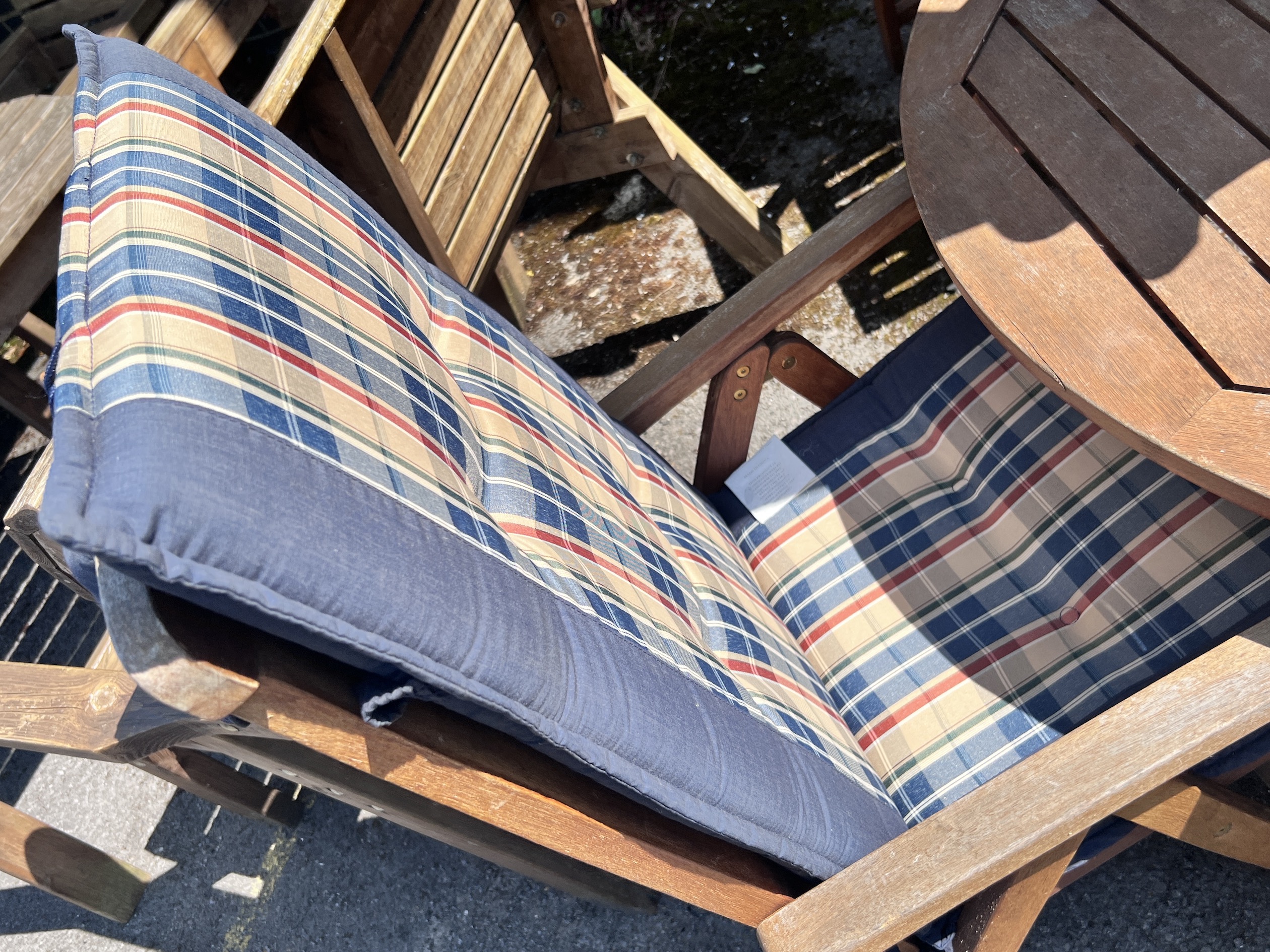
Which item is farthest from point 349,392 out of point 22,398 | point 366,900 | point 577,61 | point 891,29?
point 891,29

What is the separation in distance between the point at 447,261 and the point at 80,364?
4.54ft

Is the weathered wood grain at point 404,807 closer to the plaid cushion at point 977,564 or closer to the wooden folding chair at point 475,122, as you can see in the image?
the plaid cushion at point 977,564

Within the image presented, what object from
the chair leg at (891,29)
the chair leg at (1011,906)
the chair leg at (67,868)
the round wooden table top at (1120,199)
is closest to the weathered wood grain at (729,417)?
the round wooden table top at (1120,199)

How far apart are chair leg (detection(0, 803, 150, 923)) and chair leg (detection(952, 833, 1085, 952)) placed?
1.67 m

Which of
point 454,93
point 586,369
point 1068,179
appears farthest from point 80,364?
point 586,369

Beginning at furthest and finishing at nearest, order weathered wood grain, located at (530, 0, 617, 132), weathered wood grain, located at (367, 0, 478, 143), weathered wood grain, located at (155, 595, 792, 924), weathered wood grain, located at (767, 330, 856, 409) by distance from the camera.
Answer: weathered wood grain, located at (530, 0, 617, 132) → weathered wood grain, located at (367, 0, 478, 143) → weathered wood grain, located at (767, 330, 856, 409) → weathered wood grain, located at (155, 595, 792, 924)

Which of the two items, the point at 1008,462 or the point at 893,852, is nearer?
the point at 893,852

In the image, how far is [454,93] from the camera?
2.05m

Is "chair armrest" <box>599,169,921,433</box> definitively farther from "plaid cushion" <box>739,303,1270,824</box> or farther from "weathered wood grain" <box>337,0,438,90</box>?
"weathered wood grain" <box>337,0,438,90</box>

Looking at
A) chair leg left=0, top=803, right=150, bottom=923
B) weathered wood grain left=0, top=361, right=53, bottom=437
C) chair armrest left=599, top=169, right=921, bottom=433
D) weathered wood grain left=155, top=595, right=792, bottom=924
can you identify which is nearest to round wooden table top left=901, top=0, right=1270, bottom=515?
chair armrest left=599, top=169, right=921, bottom=433

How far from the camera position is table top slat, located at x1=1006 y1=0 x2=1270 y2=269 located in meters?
1.22

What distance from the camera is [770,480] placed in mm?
1735

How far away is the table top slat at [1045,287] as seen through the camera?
1096 millimetres

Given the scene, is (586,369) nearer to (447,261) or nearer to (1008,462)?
(447,261)
